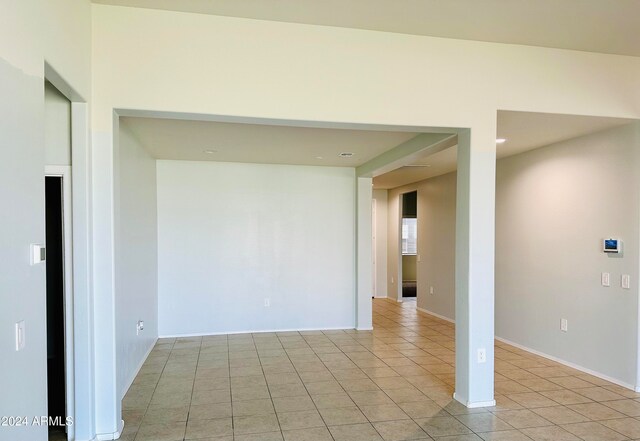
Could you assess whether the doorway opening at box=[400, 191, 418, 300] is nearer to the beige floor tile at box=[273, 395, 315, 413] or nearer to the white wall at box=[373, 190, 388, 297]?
the white wall at box=[373, 190, 388, 297]

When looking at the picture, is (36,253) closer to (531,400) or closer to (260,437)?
(260,437)

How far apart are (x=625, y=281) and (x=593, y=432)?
61.0 inches

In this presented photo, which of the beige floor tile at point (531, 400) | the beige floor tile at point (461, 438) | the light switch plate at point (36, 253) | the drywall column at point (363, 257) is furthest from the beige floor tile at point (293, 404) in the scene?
the drywall column at point (363, 257)

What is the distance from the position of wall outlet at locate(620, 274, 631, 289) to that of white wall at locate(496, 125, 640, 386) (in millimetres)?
37

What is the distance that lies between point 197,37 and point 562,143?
395 centimetres

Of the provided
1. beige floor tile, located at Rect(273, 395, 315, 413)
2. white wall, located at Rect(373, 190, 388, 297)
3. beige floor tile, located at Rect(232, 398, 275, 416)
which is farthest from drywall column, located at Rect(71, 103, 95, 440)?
white wall, located at Rect(373, 190, 388, 297)

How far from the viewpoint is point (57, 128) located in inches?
106

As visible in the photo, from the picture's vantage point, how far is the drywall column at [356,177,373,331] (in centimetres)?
627

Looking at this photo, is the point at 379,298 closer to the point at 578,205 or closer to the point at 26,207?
the point at 578,205

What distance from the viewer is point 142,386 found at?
3924 millimetres

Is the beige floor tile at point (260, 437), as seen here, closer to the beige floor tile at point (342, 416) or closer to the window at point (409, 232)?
the beige floor tile at point (342, 416)

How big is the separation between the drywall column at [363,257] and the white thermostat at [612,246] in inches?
120

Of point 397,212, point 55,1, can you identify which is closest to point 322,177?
point 397,212

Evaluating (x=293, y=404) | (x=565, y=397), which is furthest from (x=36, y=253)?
(x=565, y=397)
